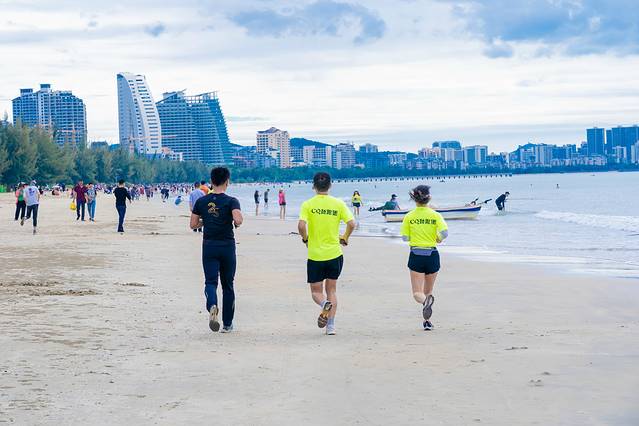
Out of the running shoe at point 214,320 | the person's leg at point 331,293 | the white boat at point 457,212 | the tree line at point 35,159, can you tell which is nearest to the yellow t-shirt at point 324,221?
the person's leg at point 331,293

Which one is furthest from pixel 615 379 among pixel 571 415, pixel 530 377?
pixel 571 415

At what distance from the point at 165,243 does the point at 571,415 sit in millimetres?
19844

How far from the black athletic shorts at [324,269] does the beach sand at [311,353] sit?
573 mm

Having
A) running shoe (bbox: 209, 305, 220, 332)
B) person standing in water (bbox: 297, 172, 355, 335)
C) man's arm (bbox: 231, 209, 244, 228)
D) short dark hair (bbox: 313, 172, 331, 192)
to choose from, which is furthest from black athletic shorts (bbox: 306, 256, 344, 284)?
running shoe (bbox: 209, 305, 220, 332)

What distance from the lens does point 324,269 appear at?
9633 mm

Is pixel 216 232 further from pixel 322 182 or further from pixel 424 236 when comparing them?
pixel 424 236

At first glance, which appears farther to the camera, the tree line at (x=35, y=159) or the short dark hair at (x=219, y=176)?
the tree line at (x=35, y=159)

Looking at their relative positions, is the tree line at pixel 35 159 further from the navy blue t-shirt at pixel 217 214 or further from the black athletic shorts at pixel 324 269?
the black athletic shorts at pixel 324 269

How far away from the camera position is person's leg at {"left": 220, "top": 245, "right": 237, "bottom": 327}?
31.3ft

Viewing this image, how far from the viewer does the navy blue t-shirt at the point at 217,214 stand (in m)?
9.45

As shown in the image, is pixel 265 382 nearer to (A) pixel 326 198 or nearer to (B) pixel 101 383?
(B) pixel 101 383

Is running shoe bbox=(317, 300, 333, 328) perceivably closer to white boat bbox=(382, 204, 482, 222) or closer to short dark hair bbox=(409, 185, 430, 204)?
short dark hair bbox=(409, 185, 430, 204)

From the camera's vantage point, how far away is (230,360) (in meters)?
8.18

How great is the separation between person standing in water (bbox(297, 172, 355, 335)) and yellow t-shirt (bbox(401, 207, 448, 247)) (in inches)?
38.3
